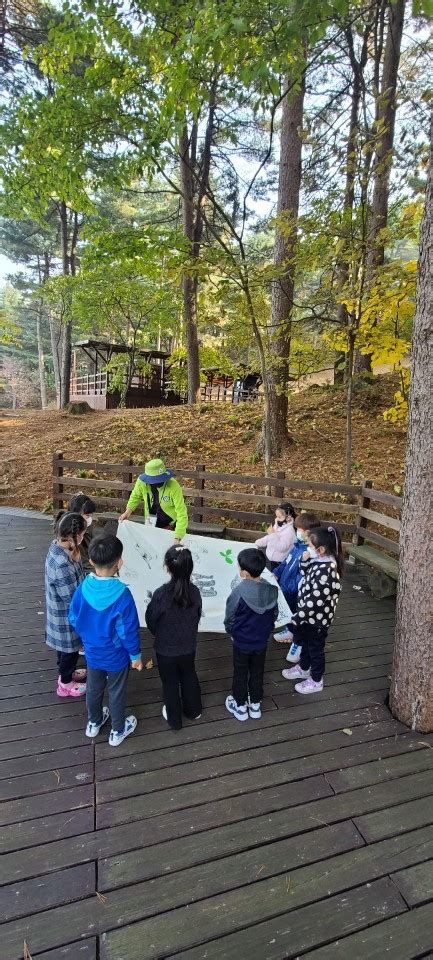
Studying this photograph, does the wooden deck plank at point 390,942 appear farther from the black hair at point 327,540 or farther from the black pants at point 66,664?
the black pants at point 66,664

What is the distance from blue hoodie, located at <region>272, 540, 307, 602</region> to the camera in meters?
3.91

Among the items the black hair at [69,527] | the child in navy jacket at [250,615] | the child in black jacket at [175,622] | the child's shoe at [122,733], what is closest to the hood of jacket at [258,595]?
the child in navy jacket at [250,615]

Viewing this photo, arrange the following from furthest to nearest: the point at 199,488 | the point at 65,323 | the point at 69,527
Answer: the point at 65,323 < the point at 199,488 < the point at 69,527

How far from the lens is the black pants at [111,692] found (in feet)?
8.95

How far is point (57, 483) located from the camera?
24.4ft

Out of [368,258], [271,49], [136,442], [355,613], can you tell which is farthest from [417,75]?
[355,613]

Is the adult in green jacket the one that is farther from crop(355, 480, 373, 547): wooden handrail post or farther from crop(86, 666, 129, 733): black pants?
crop(355, 480, 373, 547): wooden handrail post

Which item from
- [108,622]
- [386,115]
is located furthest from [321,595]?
[386,115]

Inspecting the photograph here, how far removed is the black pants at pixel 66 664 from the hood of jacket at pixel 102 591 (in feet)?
2.63

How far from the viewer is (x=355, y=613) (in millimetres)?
4805

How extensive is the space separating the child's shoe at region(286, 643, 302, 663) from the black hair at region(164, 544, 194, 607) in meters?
1.54

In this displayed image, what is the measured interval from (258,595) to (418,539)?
3.70 feet

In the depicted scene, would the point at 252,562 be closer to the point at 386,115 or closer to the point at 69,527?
the point at 69,527

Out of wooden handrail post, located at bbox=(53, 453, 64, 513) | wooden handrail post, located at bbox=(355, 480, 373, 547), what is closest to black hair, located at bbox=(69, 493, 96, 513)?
wooden handrail post, located at bbox=(355, 480, 373, 547)
